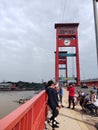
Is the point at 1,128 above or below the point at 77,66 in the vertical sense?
below

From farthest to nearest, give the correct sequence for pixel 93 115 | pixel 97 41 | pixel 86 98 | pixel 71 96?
pixel 71 96 → pixel 86 98 → pixel 93 115 → pixel 97 41

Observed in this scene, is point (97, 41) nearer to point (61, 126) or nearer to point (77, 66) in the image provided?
point (61, 126)

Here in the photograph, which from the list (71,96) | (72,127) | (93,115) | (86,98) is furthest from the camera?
(71,96)

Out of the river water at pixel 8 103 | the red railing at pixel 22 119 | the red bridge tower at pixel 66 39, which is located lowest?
the river water at pixel 8 103

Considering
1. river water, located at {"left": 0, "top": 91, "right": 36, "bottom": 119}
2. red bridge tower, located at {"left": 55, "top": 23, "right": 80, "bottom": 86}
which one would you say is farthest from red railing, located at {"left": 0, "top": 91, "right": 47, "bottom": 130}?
red bridge tower, located at {"left": 55, "top": 23, "right": 80, "bottom": 86}

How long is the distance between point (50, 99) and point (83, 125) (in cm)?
201

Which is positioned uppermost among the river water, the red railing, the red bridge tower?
the red bridge tower

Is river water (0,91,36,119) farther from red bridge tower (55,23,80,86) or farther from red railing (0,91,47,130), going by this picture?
red railing (0,91,47,130)

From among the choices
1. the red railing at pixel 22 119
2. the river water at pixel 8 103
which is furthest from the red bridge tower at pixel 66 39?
the red railing at pixel 22 119

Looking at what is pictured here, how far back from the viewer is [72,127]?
364 inches

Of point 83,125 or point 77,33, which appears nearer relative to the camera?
point 83,125

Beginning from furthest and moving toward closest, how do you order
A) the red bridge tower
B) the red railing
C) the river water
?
the red bridge tower, the river water, the red railing

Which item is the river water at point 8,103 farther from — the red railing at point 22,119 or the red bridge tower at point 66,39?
the red railing at point 22,119

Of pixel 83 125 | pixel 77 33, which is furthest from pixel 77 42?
pixel 83 125
